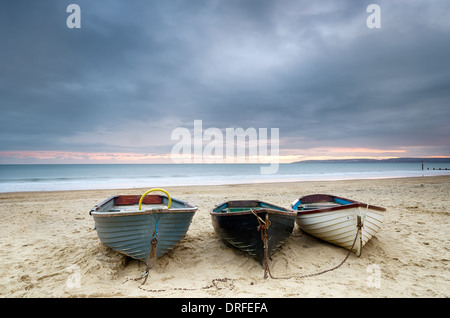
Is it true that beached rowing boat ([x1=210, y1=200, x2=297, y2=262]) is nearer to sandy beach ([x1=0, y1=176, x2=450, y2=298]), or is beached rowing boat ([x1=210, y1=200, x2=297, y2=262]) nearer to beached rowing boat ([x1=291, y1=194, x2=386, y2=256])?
sandy beach ([x1=0, y1=176, x2=450, y2=298])

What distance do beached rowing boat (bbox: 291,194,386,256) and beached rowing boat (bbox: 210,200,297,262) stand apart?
0.75 meters

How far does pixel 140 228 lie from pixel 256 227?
202 cm

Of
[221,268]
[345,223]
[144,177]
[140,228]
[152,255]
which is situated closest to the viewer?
[140,228]

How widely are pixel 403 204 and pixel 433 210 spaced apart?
4.22 feet

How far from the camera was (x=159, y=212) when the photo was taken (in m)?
4.05

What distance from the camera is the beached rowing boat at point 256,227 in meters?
4.21

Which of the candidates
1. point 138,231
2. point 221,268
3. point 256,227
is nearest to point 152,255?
point 138,231

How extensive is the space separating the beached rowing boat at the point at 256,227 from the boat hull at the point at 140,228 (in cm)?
81

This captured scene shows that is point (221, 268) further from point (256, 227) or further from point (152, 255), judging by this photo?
point (152, 255)

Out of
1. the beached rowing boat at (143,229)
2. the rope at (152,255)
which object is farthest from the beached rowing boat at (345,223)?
the rope at (152,255)

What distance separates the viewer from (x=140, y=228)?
159 inches
